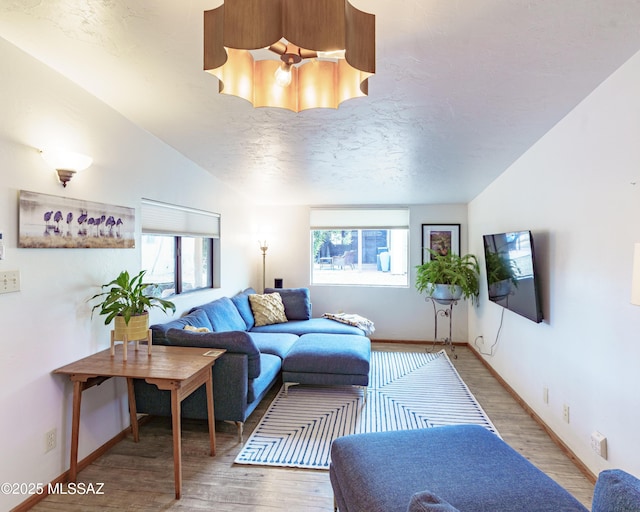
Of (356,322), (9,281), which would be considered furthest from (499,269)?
(9,281)

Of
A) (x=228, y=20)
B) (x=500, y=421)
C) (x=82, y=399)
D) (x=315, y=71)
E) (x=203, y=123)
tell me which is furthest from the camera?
(x=500, y=421)

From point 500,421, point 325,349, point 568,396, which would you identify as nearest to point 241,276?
point 325,349

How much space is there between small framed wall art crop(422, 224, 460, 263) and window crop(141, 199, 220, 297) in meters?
3.01

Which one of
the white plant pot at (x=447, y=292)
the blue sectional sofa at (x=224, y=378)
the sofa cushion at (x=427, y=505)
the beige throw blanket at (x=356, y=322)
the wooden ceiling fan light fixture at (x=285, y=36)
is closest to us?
the sofa cushion at (x=427, y=505)

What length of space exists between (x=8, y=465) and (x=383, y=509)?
1.92 m

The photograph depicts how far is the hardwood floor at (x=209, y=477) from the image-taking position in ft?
6.27

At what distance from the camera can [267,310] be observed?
176 inches

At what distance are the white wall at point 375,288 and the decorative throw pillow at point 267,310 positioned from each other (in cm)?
91

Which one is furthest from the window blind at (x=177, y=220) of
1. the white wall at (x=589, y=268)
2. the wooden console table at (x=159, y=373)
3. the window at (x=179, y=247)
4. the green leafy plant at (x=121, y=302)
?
the white wall at (x=589, y=268)

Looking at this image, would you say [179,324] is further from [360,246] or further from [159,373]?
[360,246]

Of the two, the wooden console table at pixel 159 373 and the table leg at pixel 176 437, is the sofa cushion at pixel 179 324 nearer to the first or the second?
the wooden console table at pixel 159 373

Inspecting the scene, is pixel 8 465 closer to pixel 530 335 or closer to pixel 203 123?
pixel 203 123

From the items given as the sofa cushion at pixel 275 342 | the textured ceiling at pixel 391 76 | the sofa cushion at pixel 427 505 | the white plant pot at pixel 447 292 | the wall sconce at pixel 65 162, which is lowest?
the sofa cushion at pixel 275 342

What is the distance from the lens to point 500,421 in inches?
110
